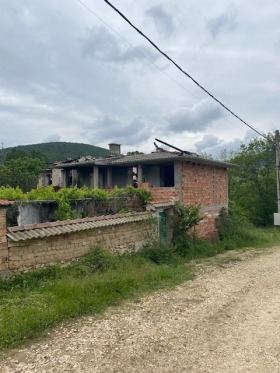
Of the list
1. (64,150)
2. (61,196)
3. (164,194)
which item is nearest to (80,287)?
(61,196)

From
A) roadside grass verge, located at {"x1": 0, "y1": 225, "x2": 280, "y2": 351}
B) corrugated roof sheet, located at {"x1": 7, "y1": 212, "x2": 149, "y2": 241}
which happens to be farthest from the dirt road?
corrugated roof sheet, located at {"x1": 7, "y1": 212, "x2": 149, "y2": 241}

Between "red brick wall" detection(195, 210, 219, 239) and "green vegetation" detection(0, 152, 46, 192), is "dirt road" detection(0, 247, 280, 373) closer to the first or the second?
"red brick wall" detection(195, 210, 219, 239)

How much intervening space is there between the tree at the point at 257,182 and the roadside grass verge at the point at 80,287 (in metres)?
19.0

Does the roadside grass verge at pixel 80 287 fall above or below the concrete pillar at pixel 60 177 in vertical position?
below

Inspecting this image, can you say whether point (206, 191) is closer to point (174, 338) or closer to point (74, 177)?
point (74, 177)

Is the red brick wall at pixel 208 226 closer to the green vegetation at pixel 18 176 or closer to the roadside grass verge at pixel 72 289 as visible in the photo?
the roadside grass verge at pixel 72 289

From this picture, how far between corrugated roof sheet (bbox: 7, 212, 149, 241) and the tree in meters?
19.6

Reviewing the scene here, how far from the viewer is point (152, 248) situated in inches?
440

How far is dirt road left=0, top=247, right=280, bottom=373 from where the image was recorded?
4355mm

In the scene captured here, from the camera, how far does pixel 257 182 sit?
28.5m

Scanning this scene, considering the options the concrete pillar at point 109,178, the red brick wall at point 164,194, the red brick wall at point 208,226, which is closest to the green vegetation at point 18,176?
the concrete pillar at point 109,178

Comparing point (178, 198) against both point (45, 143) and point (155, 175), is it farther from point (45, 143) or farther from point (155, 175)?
point (45, 143)

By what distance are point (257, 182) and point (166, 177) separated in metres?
14.8

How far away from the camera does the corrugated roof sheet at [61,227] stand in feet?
24.1
